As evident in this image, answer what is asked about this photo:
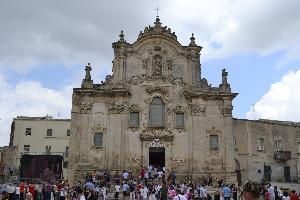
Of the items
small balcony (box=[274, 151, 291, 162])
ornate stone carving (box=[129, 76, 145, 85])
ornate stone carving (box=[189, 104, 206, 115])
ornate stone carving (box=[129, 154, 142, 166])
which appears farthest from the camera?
small balcony (box=[274, 151, 291, 162])

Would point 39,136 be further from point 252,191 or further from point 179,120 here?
point 252,191

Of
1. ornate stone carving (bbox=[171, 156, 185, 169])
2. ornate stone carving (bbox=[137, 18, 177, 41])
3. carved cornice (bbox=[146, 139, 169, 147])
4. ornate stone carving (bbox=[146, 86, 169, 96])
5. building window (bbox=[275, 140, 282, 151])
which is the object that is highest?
ornate stone carving (bbox=[137, 18, 177, 41])

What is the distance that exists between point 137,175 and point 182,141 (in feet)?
16.3

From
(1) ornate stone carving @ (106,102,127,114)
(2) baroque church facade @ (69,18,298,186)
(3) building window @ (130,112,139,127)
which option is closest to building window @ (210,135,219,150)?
(2) baroque church facade @ (69,18,298,186)

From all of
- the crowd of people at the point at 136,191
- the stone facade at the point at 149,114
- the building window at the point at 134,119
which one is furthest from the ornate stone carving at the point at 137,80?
the crowd of people at the point at 136,191

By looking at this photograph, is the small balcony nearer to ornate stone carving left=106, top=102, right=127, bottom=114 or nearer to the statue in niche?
the statue in niche

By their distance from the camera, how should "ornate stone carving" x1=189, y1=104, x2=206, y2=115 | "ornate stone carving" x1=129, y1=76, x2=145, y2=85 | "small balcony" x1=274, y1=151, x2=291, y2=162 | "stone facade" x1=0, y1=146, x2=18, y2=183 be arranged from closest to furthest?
"ornate stone carving" x1=189, y1=104, x2=206, y2=115 < "ornate stone carving" x1=129, y1=76, x2=145, y2=85 < "small balcony" x1=274, y1=151, x2=291, y2=162 < "stone facade" x1=0, y1=146, x2=18, y2=183

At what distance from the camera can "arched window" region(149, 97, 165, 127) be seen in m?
39.1

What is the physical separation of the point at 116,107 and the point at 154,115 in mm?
3486

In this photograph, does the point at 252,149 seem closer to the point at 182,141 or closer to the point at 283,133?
the point at 283,133

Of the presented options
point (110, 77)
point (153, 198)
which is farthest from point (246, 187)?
point (110, 77)

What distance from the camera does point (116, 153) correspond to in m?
37.9

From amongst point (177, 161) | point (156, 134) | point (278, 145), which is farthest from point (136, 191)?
point (278, 145)

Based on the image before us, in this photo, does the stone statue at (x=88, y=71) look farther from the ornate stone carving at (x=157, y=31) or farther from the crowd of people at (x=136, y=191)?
the crowd of people at (x=136, y=191)
